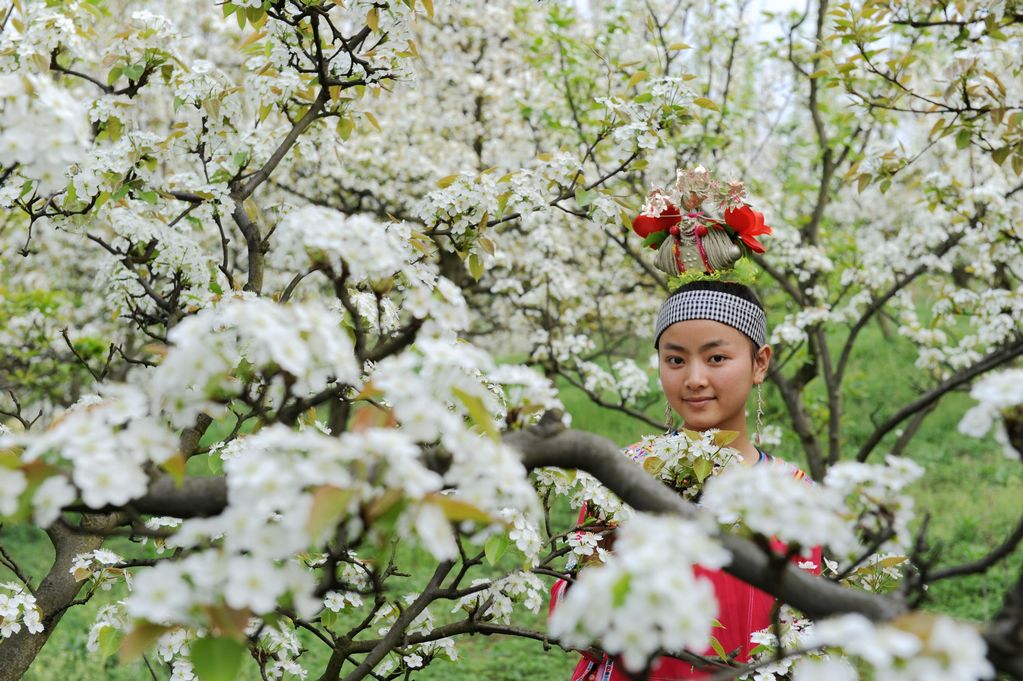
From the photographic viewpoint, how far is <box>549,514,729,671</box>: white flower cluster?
98cm

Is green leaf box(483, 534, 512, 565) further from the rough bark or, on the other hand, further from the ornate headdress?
the rough bark

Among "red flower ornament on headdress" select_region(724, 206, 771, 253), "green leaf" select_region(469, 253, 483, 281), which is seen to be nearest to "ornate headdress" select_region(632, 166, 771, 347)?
"red flower ornament on headdress" select_region(724, 206, 771, 253)

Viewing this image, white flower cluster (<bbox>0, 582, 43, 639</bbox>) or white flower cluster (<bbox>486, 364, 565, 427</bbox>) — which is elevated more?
white flower cluster (<bbox>486, 364, 565, 427</bbox>)

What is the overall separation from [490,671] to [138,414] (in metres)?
5.01

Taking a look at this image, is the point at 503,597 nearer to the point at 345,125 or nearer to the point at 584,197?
the point at 584,197

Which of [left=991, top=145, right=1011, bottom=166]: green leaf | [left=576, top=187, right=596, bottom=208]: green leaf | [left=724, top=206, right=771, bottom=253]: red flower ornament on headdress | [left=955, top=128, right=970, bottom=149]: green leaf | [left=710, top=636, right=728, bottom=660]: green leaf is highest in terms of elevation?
[left=955, top=128, right=970, bottom=149]: green leaf

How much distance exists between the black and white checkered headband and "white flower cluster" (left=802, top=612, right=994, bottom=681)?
1.95 meters

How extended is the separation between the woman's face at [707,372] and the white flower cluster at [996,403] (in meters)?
1.54

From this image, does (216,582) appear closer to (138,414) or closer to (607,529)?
(138,414)

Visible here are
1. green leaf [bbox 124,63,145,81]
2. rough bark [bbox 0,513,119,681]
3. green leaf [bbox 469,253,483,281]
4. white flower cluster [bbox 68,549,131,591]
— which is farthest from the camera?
green leaf [bbox 124,63,145,81]

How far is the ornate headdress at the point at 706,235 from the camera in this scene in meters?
3.01

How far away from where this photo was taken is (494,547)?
2.11 meters

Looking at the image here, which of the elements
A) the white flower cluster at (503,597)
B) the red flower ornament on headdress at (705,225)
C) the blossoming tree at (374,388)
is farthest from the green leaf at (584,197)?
the white flower cluster at (503,597)

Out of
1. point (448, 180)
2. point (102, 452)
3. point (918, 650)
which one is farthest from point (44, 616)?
point (918, 650)
